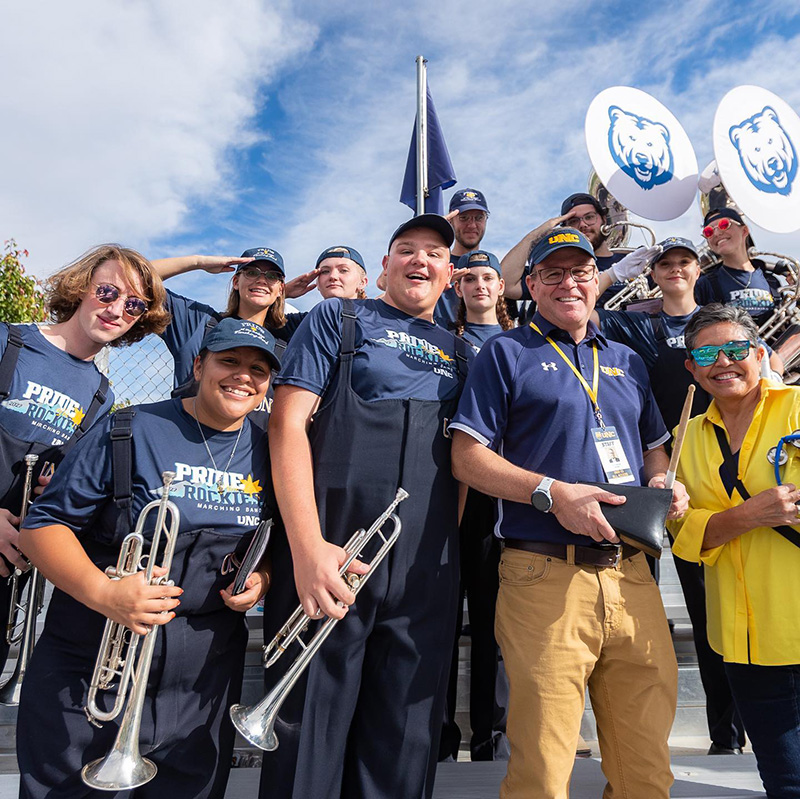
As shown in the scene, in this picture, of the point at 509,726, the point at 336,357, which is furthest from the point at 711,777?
the point at 336,357

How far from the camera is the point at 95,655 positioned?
2074 millimetres

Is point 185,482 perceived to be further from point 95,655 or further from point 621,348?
point 621,348

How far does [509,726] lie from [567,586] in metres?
0.50

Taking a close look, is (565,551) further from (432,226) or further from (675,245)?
(675,245)

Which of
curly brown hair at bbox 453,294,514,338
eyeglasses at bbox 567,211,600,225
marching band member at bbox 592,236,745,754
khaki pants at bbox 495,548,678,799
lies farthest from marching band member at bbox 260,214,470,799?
eyeglasses at bbox 567,211,600,225

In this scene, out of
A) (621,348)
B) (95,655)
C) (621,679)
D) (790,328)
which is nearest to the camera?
(95,655)

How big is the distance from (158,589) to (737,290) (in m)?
4.26

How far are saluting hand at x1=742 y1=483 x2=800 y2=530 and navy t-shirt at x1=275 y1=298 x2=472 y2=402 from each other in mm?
1172

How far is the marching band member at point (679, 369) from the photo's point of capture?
3.23 meters

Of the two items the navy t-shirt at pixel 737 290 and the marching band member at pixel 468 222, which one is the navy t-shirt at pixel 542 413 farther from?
the marching band member at pixel 468 222

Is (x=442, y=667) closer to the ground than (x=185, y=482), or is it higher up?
closer to the ground

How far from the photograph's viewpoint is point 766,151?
16.3ft

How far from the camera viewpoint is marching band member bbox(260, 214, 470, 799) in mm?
2090

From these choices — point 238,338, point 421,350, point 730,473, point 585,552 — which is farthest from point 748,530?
point 238,338
